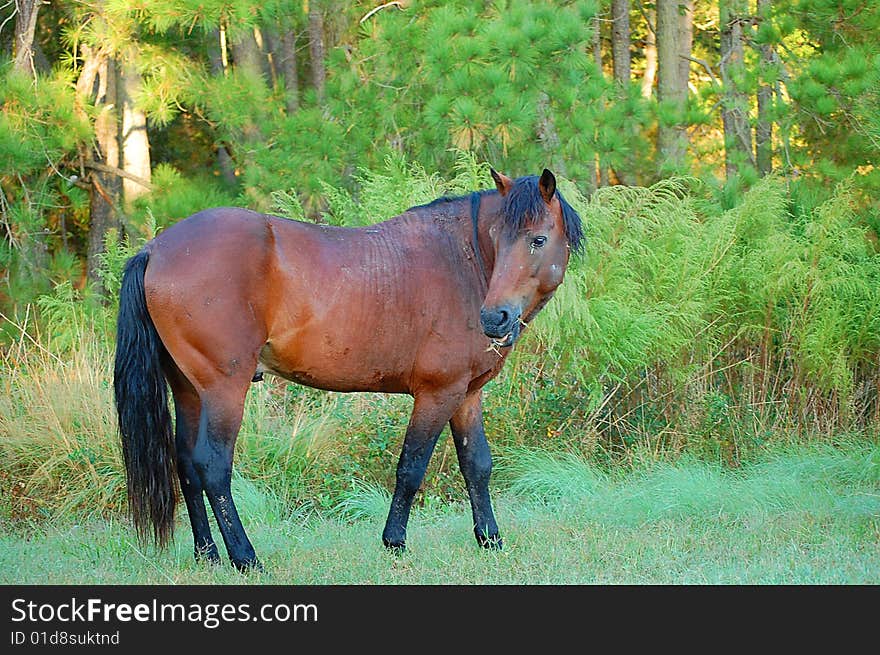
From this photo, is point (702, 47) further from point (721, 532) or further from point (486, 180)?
point (721, 532)

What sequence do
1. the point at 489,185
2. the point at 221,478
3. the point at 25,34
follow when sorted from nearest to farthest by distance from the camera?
the point at 221,478 → the point at 489,185 → the point at 25,34

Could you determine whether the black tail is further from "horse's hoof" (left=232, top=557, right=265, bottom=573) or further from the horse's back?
"horse's hoof" (left=232, top=557, right=265, bottom=573)

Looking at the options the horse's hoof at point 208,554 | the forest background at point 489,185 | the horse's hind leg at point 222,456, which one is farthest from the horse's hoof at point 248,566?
the forest background at point 489,185

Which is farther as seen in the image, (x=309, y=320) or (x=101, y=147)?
(x=101, y=147)

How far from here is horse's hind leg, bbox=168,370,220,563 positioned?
5.25m

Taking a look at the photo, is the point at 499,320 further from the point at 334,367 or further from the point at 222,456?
the point at 222,456

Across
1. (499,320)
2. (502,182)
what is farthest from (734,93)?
(499,320)

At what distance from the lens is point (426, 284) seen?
539 cm

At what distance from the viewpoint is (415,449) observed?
17.5ft

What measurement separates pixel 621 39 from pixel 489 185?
6424mm

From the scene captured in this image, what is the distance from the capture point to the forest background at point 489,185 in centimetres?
767

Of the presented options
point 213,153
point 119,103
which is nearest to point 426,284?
point 119,103

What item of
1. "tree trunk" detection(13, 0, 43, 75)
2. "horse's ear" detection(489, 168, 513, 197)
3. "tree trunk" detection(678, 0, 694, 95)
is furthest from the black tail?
"tree trunk" detection(678, 0, 694, 95)

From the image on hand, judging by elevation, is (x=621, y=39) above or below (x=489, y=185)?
above
